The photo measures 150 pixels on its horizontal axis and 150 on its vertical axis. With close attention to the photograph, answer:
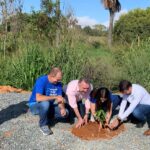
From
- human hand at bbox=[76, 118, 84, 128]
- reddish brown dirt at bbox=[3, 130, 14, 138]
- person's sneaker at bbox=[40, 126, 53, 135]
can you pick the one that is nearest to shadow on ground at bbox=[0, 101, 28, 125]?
reddish brown dirt at bbox=[3, 130, 14, 138]

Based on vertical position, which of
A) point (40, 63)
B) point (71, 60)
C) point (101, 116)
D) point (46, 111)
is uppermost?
point (71, 60)

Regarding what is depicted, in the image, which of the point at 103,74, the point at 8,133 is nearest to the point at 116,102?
the point at 8,133

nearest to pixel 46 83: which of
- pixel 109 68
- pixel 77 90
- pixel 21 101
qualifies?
pixel 77 90

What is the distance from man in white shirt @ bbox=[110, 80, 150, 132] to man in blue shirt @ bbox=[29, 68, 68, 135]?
37.0 inches

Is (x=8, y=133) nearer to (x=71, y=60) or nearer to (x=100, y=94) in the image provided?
(x=100, y=94)

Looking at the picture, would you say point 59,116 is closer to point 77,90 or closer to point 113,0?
point 77,90

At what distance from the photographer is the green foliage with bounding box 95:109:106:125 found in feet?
23.6

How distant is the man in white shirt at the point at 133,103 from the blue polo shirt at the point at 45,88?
3.45 ft

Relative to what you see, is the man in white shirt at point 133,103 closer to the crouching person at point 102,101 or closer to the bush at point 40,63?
the crouching person at point 102,101

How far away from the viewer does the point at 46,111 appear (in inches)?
276

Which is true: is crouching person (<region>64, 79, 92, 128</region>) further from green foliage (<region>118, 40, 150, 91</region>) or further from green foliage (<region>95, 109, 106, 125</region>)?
green foliage (<region>118, 40, 150, 91</region>)

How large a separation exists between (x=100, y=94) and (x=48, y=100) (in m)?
0.85

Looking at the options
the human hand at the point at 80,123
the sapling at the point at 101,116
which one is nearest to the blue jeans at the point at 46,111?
the human hand at the point at 80,123

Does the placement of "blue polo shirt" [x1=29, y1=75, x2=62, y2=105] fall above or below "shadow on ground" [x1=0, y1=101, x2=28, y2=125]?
above
